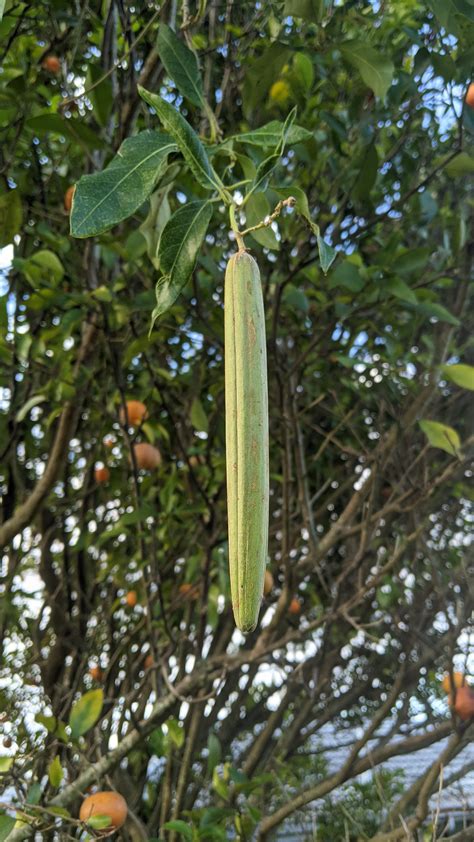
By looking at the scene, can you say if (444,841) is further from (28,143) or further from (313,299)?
(28,143)

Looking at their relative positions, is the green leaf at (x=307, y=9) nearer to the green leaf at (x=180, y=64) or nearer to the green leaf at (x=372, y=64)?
the green leaf at (x=372, y=64)

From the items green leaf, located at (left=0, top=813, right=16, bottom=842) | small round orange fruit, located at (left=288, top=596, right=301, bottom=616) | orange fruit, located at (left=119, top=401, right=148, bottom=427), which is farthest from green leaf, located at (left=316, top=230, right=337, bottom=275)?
small round orange fruit, located at (left=288, top=596, right=301, bottom=616)

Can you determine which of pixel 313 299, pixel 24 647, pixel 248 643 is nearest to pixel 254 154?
pixel 313 299

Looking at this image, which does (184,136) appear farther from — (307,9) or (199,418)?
(199,418)

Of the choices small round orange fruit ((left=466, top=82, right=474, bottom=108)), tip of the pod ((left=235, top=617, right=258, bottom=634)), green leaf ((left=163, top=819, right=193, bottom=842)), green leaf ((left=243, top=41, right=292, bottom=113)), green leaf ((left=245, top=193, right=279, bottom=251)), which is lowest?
green leaf ((left=163, top=819, right=193, bottom=842))

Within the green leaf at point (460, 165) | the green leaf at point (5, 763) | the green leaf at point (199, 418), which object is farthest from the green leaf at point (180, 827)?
the green leaf at point (460, 165)

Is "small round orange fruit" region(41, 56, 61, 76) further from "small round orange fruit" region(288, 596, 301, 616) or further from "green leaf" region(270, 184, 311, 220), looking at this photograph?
"small round orange fruit" region(288, 596, 301, 616)
